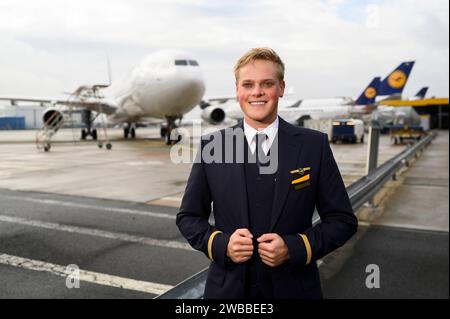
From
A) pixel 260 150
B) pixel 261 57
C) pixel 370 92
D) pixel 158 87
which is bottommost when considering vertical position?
pixel 260 150

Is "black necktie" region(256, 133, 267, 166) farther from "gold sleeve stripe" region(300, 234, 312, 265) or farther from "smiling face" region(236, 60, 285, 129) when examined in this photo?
"gold sleeve stripe" region(300, 234, 312, 265)

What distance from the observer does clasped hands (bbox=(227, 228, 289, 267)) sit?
1.51 m

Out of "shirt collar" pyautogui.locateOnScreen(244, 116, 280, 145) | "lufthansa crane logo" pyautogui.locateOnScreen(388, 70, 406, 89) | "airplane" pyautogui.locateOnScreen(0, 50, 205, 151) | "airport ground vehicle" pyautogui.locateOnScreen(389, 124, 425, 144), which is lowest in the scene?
"airport ground vehicle" pyautogui.locateOnScreen(389, 124, 425, 144)

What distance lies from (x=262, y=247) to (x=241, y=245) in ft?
0.26

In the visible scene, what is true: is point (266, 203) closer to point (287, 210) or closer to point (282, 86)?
point (287, 210)

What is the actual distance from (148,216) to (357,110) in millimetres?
44917

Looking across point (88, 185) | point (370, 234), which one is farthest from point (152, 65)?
point (370, 234)

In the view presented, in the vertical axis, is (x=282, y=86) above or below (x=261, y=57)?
below

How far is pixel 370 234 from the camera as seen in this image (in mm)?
6828

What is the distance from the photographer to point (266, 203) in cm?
166

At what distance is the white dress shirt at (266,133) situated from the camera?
162 centimetres

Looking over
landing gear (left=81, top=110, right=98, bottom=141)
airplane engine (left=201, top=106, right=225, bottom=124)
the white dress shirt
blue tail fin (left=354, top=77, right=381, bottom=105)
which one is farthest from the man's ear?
blue tail fin (left=354, top=77, right=381, bottom=105)

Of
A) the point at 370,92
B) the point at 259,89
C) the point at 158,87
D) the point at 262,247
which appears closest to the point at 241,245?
the point at 262,247
